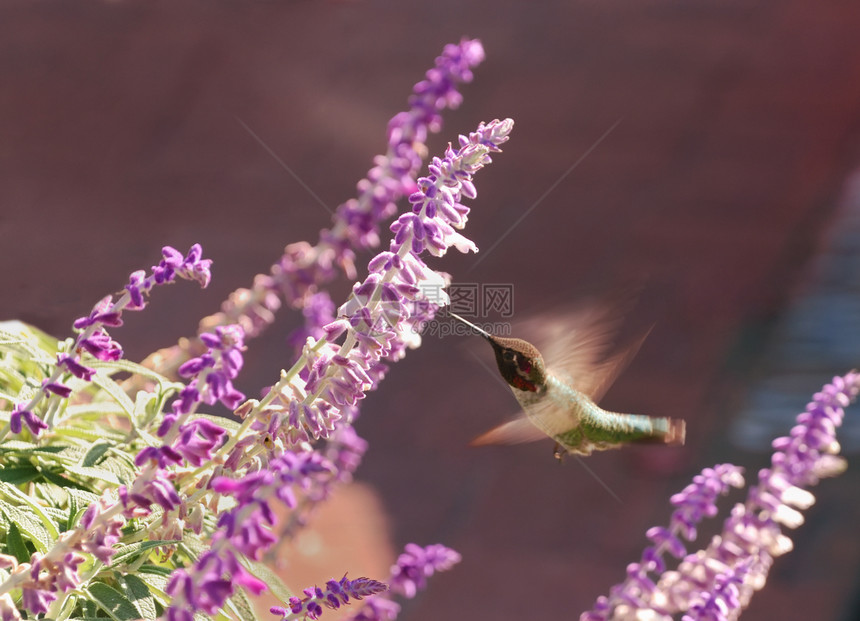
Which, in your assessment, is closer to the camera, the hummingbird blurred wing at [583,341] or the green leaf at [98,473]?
the green leaf at [98,473]

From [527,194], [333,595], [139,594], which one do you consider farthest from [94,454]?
[527,194]

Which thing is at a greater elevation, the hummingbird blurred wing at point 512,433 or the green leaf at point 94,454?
the hummingbird blurred wing at point 512,433

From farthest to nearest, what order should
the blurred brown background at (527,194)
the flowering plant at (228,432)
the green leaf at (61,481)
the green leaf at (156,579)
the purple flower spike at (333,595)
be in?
1. the blurred brown background at (527,194)
2. the green leaf at (61,481)
3. the green leaf at (156,579)
4. the purple flower spike at (333,595)
5. the flowering plant at (228,432)

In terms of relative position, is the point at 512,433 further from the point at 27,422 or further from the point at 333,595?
the point at 27,422

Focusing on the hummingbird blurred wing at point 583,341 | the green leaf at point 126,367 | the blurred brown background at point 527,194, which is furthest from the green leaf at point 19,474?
the blurred brown background at point 527,194

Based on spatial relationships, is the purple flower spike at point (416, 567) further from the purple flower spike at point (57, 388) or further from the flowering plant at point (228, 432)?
the purple flower spike at point (57, 388)

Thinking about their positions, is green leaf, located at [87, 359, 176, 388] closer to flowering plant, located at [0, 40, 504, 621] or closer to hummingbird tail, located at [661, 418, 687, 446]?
flowering plant, located at [0, 40, 504, 621]
